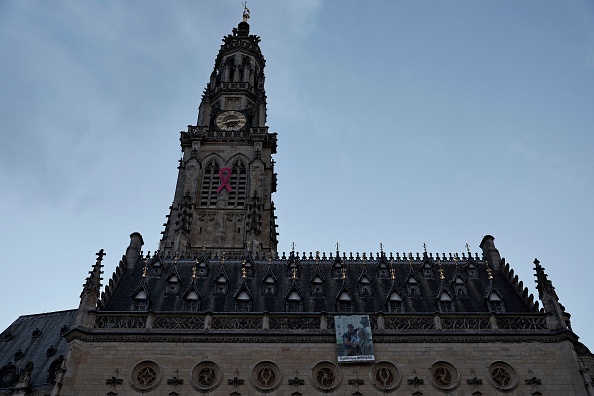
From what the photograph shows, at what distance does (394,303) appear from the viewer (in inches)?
1443

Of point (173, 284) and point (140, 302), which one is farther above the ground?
point (173, 284)

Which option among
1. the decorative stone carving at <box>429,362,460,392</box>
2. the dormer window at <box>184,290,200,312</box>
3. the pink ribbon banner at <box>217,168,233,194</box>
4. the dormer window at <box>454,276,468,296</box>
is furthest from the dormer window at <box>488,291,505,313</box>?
the pink ribbon banner at <box>217,168,233,194</box>

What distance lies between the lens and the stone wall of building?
31.2m

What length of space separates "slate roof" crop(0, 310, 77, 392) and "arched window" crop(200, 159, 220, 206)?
68.4 ft

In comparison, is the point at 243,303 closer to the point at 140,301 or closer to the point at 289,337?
the point at 289,337

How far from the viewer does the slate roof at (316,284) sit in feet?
121

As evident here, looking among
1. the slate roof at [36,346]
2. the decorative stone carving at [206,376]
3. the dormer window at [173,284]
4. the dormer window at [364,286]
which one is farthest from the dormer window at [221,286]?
the slate roof at [36,346]

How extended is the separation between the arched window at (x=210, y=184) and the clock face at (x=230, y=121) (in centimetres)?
587

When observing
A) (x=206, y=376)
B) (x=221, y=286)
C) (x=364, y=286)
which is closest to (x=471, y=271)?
(x=364, y=286)

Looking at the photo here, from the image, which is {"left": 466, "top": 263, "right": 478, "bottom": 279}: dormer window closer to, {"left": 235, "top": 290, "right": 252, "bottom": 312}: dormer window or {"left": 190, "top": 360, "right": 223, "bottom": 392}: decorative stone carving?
{"left": 235, "top": 290, "right": 252, "bottom": 312}: dormer window

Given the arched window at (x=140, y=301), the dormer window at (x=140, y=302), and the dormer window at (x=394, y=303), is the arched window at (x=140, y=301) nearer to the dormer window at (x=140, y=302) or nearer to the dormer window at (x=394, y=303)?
the dormer window at (x=140, y=302)

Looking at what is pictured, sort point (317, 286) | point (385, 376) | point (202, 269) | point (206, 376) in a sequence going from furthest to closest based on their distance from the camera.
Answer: point (202, 269) → point (317, 286) → point (385, 376) → point (206, 376)

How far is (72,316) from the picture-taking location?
4469cm

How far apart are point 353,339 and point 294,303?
17.6ft
